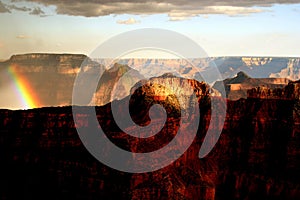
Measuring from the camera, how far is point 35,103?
122062 millimetres

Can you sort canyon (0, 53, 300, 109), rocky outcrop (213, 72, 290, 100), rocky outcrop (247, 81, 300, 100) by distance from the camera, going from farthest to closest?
canyon (0, 53, 300, 109)
rocky outcrop (213, 72, 290, 100)
rocky outcrop (247, 81, 300, 100)

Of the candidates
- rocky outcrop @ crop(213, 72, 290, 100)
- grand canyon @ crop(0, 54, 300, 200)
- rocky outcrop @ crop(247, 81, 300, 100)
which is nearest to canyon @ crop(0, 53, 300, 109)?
rocky outcrop @ crop(213, 72, 290, 100)

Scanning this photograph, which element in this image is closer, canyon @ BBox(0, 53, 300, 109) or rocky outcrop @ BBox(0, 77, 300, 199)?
rocky outcrop @ BBox(0, 77, 300, 199)

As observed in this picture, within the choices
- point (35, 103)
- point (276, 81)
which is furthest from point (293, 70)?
point (35, 103)

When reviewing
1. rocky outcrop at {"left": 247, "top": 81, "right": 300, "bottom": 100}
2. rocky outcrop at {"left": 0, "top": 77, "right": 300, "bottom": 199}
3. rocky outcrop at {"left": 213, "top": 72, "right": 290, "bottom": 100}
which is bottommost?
rocky outcrop at {"left": 0, "top": 77, "right": 300, "bottom": 199}

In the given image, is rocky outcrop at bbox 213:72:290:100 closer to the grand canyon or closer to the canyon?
the canyon

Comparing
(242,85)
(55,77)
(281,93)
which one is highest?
(55,77)

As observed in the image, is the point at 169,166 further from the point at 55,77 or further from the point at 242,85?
the point at 55,77

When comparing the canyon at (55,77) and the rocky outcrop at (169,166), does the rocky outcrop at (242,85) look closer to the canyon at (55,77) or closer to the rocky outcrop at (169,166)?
the canyon at (55,77)

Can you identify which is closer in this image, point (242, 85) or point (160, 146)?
point (160, 146)

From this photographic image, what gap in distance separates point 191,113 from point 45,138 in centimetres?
1189

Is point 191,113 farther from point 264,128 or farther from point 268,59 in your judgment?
point 268,59

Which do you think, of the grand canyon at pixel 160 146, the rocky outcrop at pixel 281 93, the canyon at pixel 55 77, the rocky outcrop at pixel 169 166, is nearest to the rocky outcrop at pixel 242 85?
the canyon at pixel 55 77

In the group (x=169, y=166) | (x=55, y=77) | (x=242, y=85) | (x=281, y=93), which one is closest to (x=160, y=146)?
(x=169, y=166)
